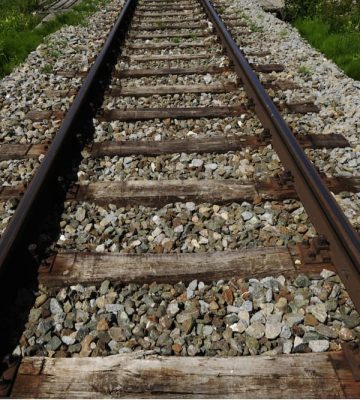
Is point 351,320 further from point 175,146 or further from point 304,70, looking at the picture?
point 304,70

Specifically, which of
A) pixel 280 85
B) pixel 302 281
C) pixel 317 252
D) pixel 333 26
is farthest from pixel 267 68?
pixel 302 281

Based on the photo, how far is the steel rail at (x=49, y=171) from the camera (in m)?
2.73

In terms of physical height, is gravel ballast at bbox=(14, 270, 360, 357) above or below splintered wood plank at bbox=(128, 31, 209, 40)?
above

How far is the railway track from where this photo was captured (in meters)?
2.19

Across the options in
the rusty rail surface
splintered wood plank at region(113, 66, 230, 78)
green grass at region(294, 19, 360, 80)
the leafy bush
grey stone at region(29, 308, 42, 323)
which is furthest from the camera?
the leafy bush

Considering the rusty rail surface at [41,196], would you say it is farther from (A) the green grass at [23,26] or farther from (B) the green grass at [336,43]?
Answer: (B) the green grass at [336,43]

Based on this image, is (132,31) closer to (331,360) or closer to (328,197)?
(328,197)

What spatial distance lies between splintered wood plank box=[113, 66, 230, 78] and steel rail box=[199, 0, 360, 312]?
4.05ft

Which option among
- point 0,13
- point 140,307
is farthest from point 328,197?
point 0,13

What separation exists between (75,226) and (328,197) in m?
1.89

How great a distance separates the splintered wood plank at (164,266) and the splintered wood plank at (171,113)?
229 centimetres

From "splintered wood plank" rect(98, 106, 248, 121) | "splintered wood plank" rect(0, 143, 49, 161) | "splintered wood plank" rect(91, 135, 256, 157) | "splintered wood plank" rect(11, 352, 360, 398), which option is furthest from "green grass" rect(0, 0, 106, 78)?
"splintered wood plank" rect(11, 352, 360, 398)

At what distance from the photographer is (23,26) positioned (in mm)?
8719

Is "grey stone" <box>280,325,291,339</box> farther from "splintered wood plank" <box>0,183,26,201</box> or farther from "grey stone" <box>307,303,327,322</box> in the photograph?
"splintered wood plank" <box>0,183,26,201</box>
